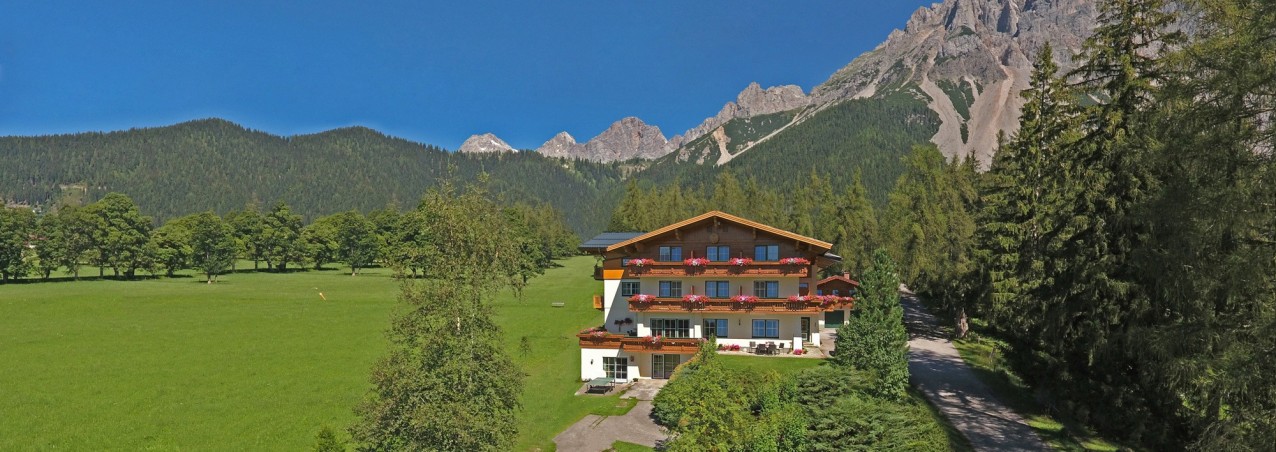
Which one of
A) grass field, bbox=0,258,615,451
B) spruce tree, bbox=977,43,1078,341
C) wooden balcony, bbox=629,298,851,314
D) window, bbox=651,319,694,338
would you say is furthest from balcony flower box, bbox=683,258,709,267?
spruce tree, bbox=977,43,1078,341

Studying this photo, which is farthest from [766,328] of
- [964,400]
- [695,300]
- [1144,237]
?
[1144,237]

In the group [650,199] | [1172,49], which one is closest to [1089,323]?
[1172,49]

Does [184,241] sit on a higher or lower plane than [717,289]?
higher

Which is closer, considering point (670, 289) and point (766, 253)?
point (766, 253)

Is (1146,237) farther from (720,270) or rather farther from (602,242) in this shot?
(602,242)

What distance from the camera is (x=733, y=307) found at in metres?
40.4

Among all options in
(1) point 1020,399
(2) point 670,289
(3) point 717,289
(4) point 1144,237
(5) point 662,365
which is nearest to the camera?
(4) point 1144,237

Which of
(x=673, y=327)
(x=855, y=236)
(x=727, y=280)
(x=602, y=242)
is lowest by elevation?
(x=673, y=327)

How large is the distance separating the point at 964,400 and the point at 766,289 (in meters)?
14.0

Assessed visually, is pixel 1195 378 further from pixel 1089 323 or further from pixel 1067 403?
pixel 1067 403

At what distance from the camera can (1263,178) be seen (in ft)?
41.6

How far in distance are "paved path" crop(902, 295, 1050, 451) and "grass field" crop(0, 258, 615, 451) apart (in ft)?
51.0

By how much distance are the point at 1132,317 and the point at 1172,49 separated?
10.8 meters

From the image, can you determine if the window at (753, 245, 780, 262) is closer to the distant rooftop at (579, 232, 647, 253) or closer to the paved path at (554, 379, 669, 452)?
the distant rooftop at (579, 232, 647, 253)
